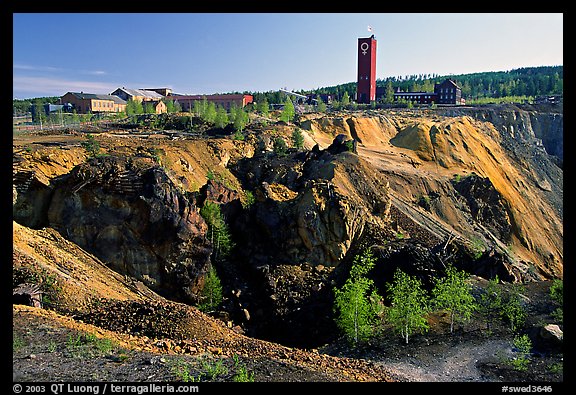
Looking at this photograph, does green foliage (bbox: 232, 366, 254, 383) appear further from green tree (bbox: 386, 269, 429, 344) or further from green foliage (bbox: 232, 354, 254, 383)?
green tree (bbox: 386, 269, 429, 344)

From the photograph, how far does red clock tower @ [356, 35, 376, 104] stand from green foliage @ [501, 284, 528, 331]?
66.4 meters

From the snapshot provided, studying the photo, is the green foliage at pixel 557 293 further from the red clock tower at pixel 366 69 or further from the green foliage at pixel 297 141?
the red clock tower at pixel 366 69

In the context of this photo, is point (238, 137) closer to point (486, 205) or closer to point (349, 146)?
point (349, 146)

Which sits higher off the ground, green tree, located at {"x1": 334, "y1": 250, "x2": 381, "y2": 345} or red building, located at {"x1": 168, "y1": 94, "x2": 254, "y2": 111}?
red building, located at {"x1": 168, "y1": 94, "x2": 254, "y2": 111}

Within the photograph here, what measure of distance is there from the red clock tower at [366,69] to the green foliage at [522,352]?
70.0 m

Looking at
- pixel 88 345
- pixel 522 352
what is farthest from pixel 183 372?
pixel 522 352

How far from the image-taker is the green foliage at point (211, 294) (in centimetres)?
1963

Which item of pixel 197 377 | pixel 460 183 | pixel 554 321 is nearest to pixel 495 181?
pixel 460 183

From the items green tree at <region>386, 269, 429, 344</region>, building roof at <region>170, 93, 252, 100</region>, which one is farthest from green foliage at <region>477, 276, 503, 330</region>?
building roof at <region>170, 93, 252, 100</region>

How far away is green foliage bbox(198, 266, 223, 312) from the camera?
64.4 feet

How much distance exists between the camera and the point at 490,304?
16281 mm

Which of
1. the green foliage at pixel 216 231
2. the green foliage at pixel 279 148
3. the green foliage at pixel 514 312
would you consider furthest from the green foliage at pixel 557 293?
the green foliage at pixel 279 148

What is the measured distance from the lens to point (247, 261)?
2383 centimetres

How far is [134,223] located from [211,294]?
472cm
